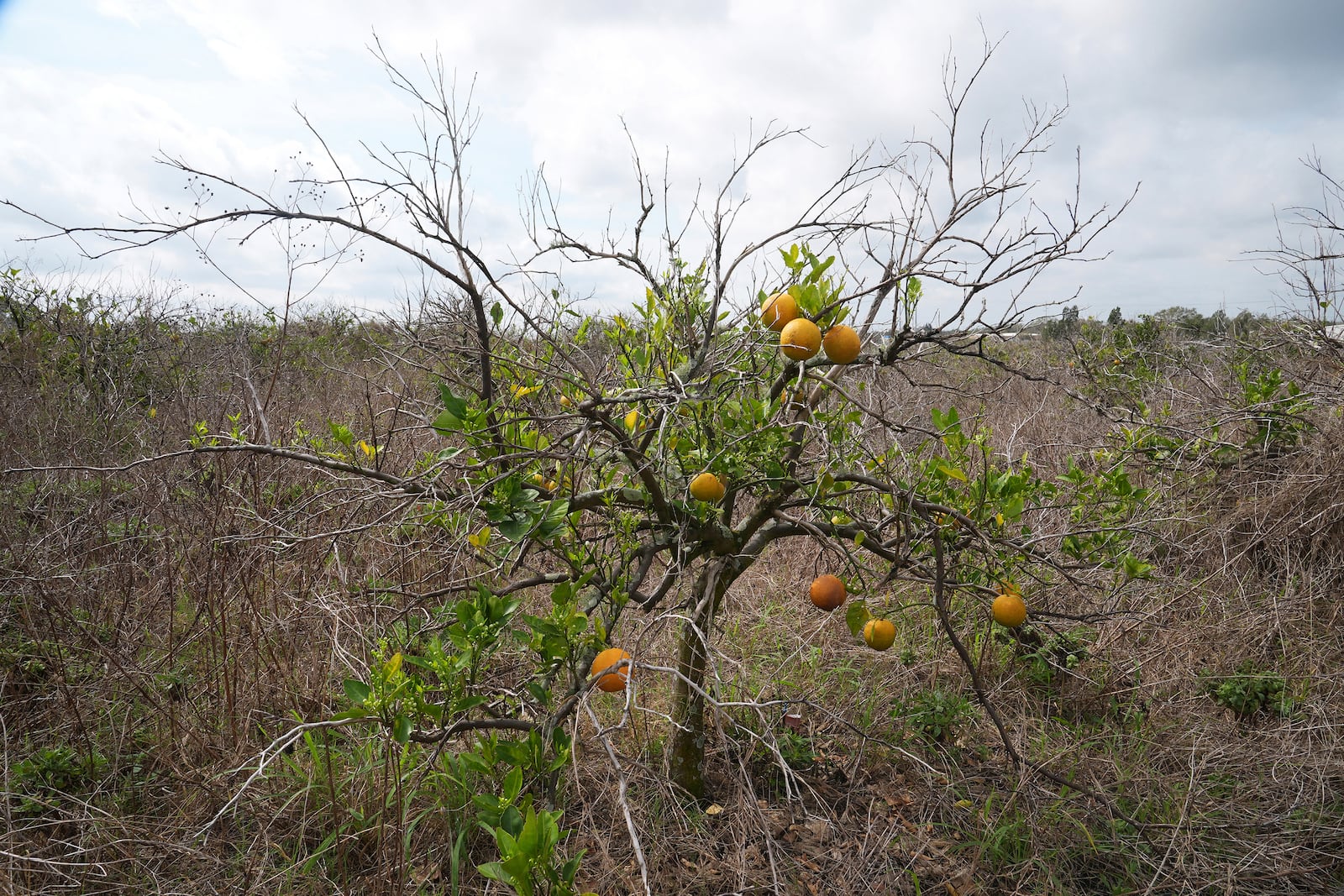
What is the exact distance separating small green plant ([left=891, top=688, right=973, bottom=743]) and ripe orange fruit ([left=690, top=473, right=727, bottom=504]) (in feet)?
4.99

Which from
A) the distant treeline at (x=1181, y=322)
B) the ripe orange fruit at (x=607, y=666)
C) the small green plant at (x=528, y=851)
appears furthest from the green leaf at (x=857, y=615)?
the distant treeline at (x=1181, y=322)

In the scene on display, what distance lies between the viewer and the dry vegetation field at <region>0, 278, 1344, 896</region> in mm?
2066

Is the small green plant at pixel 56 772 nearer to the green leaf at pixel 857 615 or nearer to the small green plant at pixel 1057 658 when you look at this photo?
the green leaf at pixel 857 615

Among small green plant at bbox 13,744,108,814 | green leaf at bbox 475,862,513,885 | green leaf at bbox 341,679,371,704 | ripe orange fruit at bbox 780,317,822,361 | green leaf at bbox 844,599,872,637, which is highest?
ripe orange fruit at bbox 780,317,822,361

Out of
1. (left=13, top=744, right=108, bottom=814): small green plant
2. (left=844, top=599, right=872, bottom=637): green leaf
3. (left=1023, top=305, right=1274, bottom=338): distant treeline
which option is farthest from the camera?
(left=1023, top=305, right=1274, bottom=338): distant treeline

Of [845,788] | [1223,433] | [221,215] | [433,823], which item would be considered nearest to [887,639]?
[845,788]

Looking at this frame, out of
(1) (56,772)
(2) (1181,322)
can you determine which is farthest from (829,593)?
(2) (1181,322)

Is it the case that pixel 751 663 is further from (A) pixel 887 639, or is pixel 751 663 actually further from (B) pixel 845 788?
(A) pixel 887 639

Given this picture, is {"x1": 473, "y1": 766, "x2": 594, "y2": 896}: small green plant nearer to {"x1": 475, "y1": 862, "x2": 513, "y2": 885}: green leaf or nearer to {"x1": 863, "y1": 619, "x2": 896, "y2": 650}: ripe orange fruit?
{"x1": 475, "y1": 862, "x2": 513, "y2": 885}: green leaf

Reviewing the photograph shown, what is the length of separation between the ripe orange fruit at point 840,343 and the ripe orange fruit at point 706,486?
428mm

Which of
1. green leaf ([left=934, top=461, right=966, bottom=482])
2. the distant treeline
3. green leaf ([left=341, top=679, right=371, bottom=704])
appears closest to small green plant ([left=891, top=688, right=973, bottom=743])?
green leaf ([left=934, top=461, right=966, bottom=482])

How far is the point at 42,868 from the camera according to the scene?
2.07 meters

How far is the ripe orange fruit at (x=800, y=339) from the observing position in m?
1.51

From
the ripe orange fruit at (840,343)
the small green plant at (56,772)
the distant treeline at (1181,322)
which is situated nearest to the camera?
the ripe orange fruit at (840,343)
